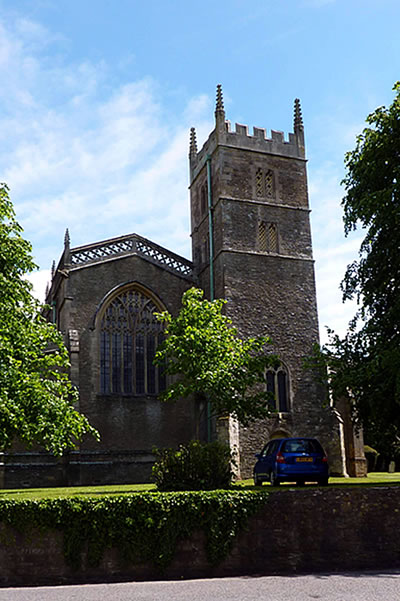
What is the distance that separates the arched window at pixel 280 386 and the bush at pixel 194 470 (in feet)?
43.5

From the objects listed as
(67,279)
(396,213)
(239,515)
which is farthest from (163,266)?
(239,515)

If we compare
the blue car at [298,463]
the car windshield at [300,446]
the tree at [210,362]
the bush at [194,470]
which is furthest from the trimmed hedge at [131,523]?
the tree at [210,362]

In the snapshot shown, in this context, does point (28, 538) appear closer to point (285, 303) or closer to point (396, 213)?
point (396, 213)

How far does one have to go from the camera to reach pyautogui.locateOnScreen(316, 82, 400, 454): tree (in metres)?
18.1

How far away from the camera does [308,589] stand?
9.18 m

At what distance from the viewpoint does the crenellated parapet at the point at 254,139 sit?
106 ft

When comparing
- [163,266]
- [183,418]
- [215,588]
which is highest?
[163,266]

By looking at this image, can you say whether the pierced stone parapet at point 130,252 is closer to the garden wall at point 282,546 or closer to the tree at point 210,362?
the tree at point 210,362

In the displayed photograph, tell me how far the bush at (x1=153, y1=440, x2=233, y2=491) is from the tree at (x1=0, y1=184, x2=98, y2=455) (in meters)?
2.88

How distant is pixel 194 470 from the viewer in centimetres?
1622

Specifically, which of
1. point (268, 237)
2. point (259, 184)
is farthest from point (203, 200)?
point (268, 237)

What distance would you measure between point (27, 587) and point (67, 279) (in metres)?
20.3

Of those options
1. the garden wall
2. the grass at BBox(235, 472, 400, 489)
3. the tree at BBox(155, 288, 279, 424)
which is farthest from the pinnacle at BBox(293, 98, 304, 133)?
the garden wall

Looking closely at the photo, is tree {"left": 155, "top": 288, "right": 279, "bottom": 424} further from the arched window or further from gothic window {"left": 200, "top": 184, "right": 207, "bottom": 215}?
gothic window {"left": 200, "top": 184, "right": 207, "bottom": 215}
